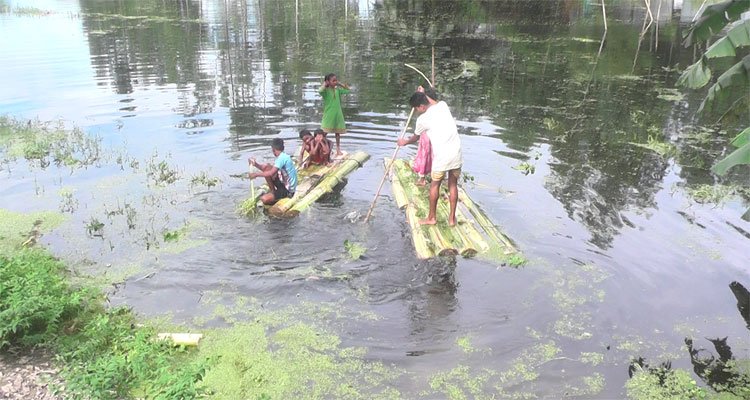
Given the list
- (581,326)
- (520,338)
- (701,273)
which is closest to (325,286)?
(520,338)

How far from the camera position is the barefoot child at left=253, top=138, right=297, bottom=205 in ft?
25.5

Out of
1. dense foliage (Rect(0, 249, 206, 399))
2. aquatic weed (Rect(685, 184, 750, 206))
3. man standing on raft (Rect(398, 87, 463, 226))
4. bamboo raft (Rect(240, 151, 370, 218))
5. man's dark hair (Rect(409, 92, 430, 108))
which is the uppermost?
man's dark hair (Rect(409, 92, 430, 108))

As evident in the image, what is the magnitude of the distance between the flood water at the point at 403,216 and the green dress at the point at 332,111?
0.98m

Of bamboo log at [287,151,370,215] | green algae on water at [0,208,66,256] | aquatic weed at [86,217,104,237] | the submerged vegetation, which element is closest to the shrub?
green algae on water at [0,208,66,256]

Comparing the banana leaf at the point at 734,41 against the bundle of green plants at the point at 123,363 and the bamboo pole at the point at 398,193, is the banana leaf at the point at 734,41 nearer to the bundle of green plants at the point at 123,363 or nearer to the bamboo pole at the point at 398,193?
the bamboo pole at the point at 398,193

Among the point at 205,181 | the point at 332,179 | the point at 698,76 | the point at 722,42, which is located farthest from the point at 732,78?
the point at 205,181

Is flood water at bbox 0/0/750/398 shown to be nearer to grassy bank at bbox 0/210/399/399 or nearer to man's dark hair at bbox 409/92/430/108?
grassy bank at bbox 0/210/399/399

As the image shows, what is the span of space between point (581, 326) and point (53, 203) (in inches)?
299

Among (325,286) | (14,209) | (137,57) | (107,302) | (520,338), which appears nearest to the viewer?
(520,338)

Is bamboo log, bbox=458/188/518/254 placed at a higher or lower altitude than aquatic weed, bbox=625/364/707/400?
higher

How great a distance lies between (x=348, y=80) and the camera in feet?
55.6

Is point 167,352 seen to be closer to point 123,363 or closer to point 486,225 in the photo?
point 123,363

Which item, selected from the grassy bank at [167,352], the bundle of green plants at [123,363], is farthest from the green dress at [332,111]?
the bundle of green plants at [123,363]

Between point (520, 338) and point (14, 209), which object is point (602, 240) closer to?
point (520, 338)
